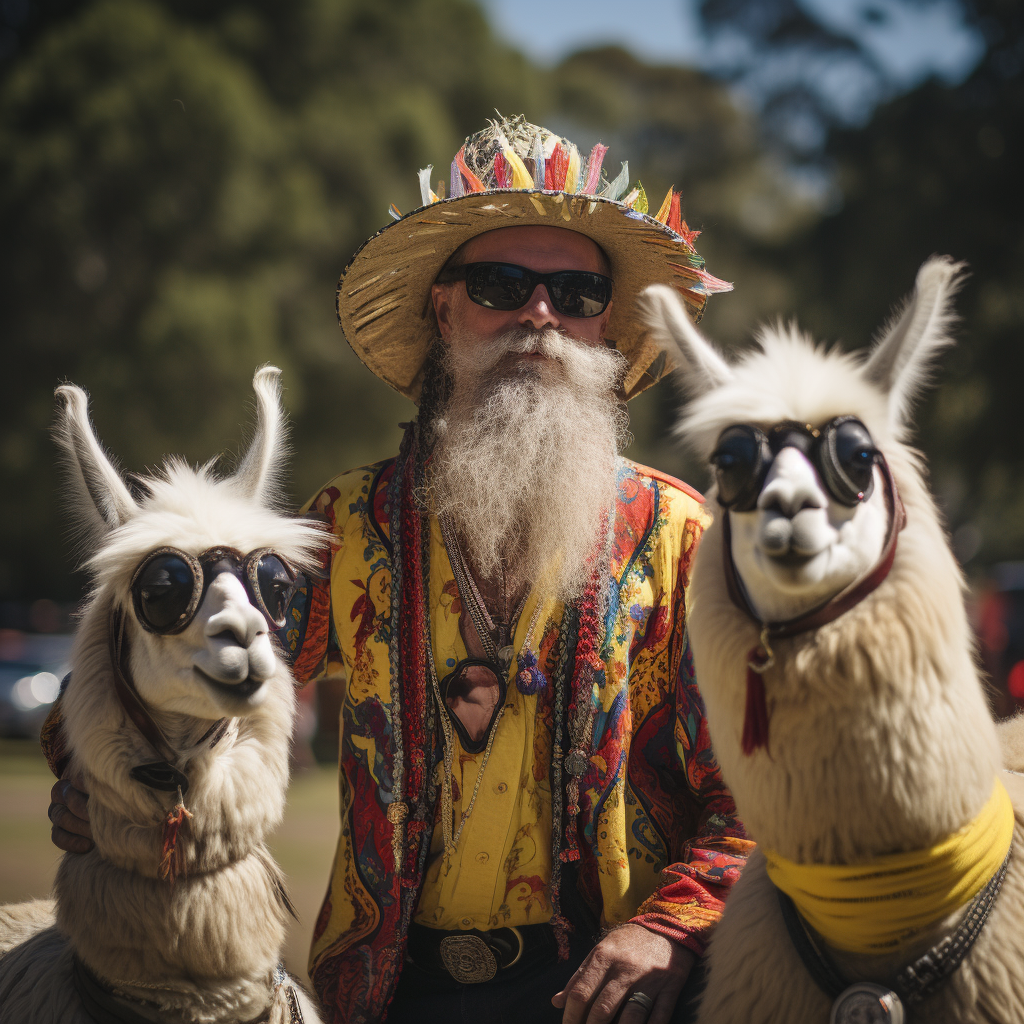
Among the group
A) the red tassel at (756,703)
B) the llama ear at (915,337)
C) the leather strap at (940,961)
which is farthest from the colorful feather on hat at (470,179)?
the leather strap at (940,961)

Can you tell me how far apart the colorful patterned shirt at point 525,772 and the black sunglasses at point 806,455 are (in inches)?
33.4

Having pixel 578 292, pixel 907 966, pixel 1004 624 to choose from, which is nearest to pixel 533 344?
pixel 578 292

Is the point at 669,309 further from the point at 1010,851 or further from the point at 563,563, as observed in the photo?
the point at 1010,851

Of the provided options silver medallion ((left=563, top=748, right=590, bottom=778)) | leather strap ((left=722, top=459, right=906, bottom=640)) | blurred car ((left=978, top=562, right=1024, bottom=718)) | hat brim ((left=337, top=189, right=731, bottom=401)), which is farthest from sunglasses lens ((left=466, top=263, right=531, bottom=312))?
blurred car ((left=978, top=562, right=1024, bottom=718))

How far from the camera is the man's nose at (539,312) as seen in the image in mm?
2648

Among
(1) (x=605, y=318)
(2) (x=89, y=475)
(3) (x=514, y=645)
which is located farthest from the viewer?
(1) (x=605, y=318)

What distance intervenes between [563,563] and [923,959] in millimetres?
1183

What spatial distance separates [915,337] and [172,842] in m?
1.49

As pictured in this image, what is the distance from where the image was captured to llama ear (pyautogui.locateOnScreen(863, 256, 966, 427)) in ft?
5.57

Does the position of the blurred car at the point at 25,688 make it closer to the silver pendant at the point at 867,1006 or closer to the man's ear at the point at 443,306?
the man's ear at the point at 443,306

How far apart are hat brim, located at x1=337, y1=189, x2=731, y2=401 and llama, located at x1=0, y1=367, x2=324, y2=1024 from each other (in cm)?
100

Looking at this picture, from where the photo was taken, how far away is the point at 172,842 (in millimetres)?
1854

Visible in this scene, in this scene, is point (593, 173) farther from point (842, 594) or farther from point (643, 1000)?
point (643, 1000)

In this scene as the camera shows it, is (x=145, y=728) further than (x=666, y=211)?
No
